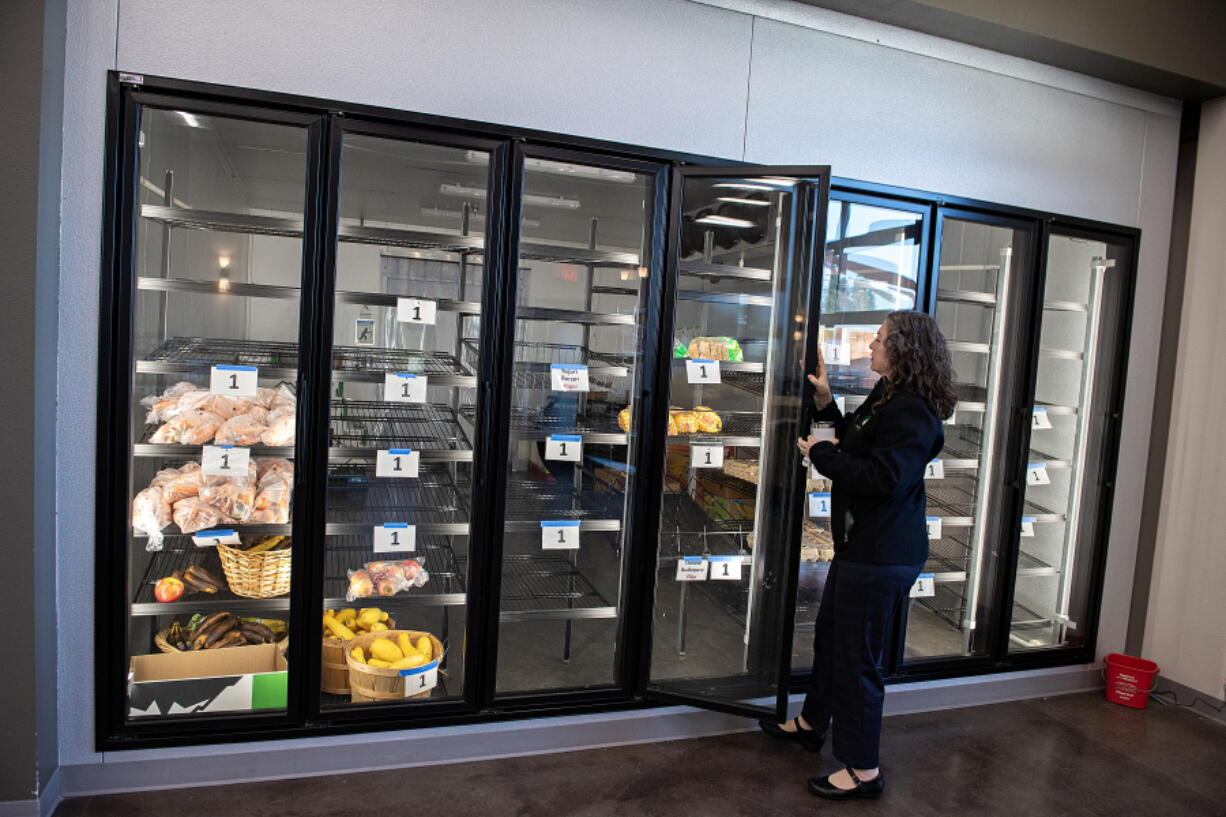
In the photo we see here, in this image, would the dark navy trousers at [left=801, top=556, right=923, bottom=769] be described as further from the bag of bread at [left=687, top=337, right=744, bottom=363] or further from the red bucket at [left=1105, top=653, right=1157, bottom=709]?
the red bucket at [left=1105, top=653, right=1157, bottom=709]

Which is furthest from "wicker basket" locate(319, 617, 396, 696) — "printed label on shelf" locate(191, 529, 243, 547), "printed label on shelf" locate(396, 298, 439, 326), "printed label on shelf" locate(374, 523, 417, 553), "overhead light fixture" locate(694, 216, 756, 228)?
"overhead light fixture" locate(694, 216, 756, 228)

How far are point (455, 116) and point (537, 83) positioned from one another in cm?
35

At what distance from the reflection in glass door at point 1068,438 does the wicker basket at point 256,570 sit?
3.51m

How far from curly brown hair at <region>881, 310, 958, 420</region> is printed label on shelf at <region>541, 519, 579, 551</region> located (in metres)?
1.37

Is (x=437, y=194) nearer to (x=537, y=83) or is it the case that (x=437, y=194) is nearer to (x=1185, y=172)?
(x=537, y=83)

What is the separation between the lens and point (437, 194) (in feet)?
13.0

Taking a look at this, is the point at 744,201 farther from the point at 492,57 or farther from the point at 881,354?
the point at 492,57

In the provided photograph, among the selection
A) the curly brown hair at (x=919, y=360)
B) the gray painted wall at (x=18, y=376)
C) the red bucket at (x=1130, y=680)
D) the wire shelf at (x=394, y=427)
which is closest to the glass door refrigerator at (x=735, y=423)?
the curly brown hair at (x=919, y=360)

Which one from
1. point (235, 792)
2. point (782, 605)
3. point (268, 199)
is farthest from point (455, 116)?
point (235, 792)

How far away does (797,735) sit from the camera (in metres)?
3.34

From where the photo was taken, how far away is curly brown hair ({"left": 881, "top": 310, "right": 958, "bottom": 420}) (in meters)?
2.85

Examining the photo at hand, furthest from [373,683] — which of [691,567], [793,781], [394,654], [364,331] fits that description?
[364,331]

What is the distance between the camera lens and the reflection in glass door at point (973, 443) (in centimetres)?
392

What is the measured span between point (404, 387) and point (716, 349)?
1.39m
